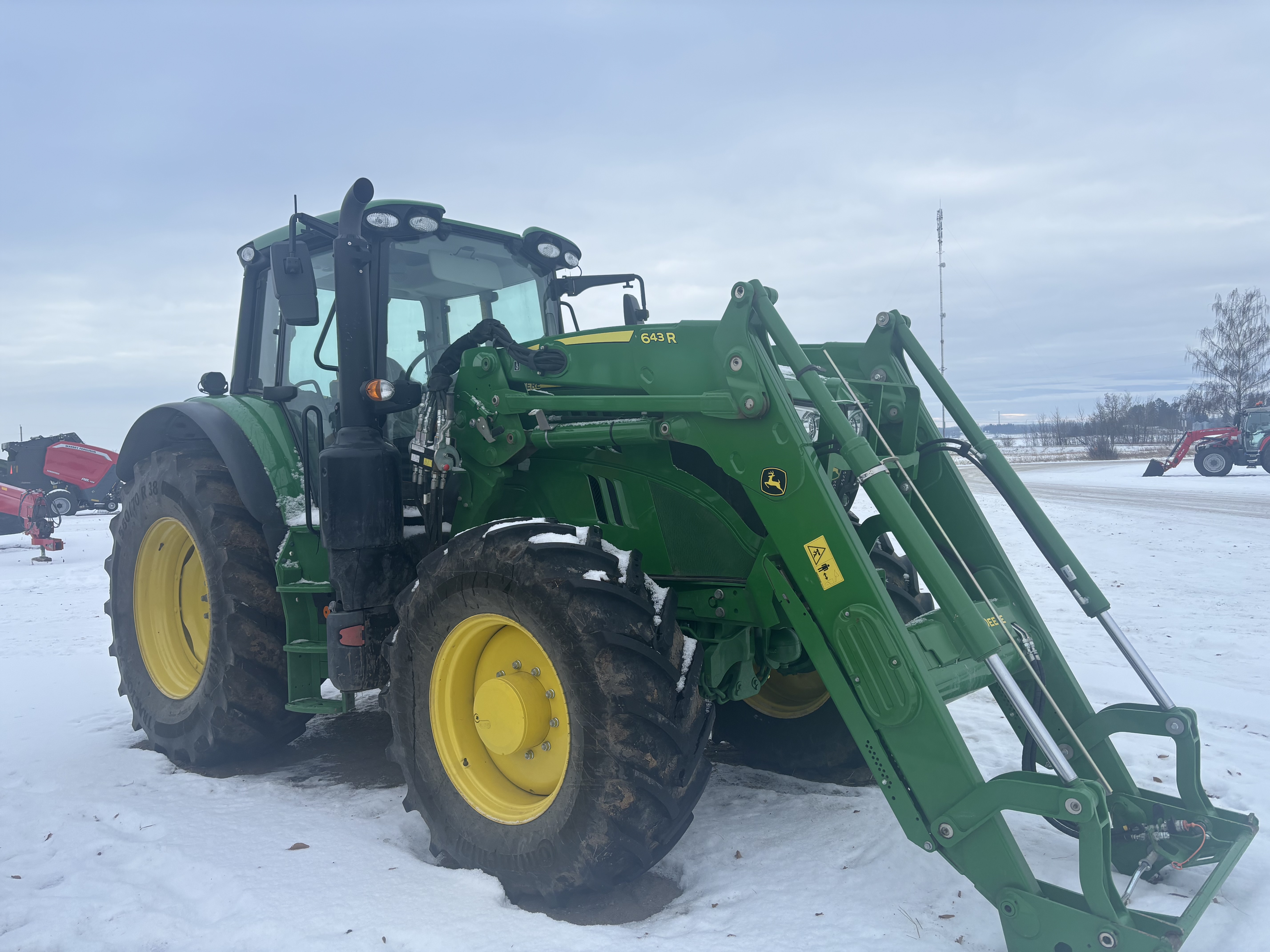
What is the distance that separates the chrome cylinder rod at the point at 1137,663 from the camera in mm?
3389

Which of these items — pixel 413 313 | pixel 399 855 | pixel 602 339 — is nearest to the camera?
pixel 399 855

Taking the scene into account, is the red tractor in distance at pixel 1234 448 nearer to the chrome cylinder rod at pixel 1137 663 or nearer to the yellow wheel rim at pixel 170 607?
the chrome cylinder rod at pixel 1137 663

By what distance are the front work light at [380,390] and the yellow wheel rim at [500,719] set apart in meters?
1.16

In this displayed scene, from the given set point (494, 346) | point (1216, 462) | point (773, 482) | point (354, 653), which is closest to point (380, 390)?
point (494, 346)

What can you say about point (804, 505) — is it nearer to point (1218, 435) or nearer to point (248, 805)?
point (248, 805)

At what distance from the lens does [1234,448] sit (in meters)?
25.4

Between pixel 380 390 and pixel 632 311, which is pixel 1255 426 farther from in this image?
pixel 380 390

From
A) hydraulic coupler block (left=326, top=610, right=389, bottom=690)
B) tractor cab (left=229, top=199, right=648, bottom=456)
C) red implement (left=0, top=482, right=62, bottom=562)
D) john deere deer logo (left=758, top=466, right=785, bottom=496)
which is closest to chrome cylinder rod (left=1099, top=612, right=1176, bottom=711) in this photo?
john deere deer logo (left=758, top=466, right=785, bottom=496)

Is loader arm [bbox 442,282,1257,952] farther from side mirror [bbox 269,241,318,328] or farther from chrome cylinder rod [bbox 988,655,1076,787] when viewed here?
side mirror [bbox 269,241,318,328]

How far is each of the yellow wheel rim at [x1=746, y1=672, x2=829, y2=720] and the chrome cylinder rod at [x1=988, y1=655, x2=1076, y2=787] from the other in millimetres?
1579

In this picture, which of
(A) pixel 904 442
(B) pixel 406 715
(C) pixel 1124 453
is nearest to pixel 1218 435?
(C) pixel 1124 453

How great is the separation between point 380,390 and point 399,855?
1953mm

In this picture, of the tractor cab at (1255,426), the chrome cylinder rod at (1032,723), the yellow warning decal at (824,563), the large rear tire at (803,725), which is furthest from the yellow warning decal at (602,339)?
the tractor cab at (1255,426)

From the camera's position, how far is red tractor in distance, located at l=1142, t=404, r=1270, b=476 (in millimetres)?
24859
